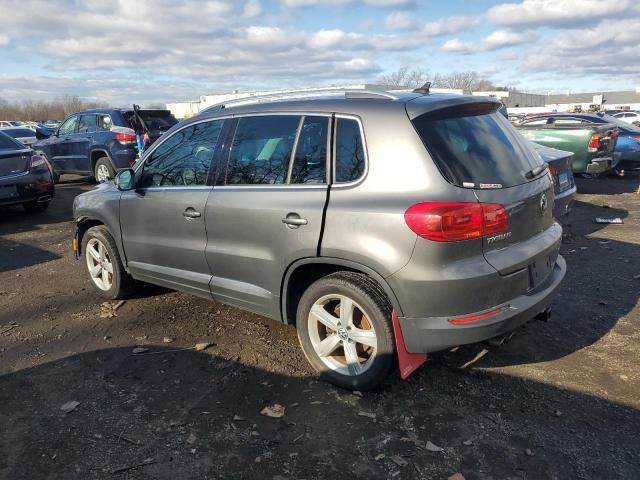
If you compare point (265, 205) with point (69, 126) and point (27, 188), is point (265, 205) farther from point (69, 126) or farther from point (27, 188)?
point (69, 126)

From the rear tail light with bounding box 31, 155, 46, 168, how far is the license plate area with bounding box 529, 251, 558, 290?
331 inches

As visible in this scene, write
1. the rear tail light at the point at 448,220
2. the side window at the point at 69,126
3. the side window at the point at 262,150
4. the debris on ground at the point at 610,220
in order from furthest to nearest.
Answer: the side window at the point at 69,126 < the debris on ground at the point at 610,220 < the side window at the point at 262,150 < the rear tail light at the point at 448,220

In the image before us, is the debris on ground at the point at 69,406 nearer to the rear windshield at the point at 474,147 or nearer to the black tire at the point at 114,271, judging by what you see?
the black tire at the point at 114,271

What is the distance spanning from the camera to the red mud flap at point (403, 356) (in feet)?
9.94

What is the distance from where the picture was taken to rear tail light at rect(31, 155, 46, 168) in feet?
28.7

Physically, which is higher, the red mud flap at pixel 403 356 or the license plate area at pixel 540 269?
the license plate area at pixel 540 269

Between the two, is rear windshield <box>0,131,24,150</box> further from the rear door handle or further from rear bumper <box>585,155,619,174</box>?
rear bumper <box>585,155,619,174</box>

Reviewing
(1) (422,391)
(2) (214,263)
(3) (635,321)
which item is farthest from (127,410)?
(3) (635,321)

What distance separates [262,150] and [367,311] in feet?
4.58

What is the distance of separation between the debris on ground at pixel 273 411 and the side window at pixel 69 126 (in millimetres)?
11285

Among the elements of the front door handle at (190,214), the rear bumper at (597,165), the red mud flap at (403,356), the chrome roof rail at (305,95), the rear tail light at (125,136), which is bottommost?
the rear bumper at (597,165)

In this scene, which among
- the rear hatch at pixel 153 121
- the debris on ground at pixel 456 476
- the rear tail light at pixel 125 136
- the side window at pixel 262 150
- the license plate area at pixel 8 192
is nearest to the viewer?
the debris on ground at pixel 456 476

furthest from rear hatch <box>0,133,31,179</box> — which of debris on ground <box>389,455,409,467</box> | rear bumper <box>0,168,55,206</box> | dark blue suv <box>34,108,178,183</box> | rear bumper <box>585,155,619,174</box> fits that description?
rear bumper <box>585,155,619,174</box>

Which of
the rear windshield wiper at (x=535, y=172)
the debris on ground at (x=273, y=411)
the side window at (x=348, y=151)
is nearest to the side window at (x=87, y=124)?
the side window at (x=348, y=151)
